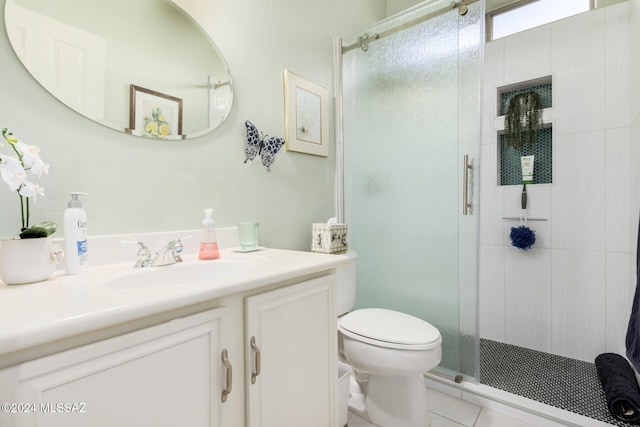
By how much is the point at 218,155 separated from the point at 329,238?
0.66 meters

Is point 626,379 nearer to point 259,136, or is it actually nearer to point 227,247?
point 227,247

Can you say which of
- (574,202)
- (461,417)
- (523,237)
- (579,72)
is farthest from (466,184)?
(579,72)

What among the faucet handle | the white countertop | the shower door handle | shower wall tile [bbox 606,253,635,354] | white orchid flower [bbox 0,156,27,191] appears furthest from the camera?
shower wall tile [bbox 606,253,635,354]

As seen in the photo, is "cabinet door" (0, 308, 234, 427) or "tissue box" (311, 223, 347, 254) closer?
"cabinet door" (0, 308, 234, 427)

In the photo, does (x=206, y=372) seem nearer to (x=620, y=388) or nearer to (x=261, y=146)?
(x=261, y=146)

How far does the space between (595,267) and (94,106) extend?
2.64 meters

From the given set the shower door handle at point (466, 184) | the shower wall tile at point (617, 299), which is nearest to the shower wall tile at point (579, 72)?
the shower wall tile at point (617, 299)

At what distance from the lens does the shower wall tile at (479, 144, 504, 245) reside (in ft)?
7.20

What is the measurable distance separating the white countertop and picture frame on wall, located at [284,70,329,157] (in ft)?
3.16

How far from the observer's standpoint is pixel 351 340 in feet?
4.39

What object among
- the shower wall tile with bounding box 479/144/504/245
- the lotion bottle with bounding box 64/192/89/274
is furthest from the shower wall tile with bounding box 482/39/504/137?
the lotion bottle with bounding box 64/192/89/274

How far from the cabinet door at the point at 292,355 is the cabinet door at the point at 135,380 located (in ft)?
0.32

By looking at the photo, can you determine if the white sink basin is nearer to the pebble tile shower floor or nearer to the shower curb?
the shower curb

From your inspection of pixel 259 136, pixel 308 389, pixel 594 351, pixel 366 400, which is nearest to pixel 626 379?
pixel 594 351
